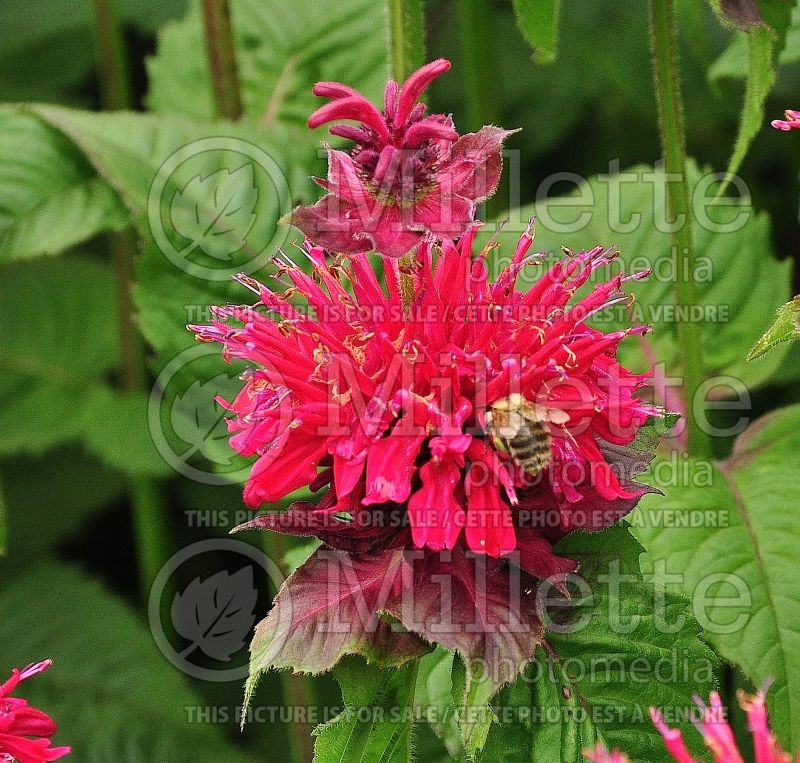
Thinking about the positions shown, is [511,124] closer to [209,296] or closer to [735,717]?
[209,296]

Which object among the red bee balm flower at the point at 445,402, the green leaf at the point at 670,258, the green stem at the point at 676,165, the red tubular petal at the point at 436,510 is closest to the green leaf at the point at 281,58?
the green leaf at the point at 670,258

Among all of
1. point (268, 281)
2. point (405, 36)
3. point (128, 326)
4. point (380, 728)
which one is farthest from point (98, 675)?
point (405, 36)

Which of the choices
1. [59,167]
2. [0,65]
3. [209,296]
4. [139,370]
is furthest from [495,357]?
[0,65]

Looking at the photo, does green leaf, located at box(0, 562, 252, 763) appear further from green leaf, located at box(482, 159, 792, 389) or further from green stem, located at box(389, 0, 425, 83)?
green stem, located at box(389, 0, 425, 83)

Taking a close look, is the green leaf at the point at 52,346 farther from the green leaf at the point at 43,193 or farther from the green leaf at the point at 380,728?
the green leaf at the point at 380,728

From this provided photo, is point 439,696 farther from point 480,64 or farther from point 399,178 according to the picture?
point 480,64

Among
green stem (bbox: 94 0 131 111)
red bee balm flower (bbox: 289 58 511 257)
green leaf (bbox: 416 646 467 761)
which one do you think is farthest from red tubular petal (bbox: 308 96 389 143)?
green stem (bbox: 94 0 131 111)
